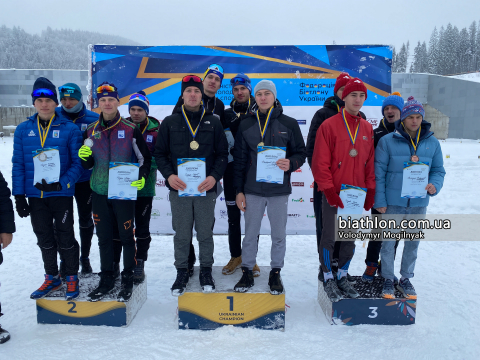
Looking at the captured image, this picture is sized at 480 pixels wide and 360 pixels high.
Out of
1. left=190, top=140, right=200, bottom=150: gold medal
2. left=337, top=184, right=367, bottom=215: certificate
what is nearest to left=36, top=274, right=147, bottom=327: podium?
left=190, top=140, right=200, bottom=150: gold medal

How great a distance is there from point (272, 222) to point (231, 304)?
32.0 inches

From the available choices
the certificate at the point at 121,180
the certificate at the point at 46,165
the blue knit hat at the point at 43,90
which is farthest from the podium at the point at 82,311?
the blue knit hat at the point at 43,90

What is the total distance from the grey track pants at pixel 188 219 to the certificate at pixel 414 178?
176cm

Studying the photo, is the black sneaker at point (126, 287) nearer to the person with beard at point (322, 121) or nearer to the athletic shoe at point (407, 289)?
the person with beard at point (322, 121)

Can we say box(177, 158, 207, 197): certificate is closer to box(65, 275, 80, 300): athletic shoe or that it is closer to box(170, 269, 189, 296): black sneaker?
box(170, 269, 189, 296): black sneaker

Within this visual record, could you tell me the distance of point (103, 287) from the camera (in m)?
2.75

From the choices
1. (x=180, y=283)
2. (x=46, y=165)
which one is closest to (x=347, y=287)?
(x=180, y=283)

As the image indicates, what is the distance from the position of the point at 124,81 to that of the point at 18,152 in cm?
246

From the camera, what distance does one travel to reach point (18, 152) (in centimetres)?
267

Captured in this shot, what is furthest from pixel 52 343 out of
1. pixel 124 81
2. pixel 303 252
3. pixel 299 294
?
pixel 124 81

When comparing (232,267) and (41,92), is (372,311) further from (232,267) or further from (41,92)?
(41,92)

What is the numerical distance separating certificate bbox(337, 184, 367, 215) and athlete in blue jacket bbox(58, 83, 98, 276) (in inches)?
101

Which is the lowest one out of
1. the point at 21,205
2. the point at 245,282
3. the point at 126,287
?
the point at 126,287

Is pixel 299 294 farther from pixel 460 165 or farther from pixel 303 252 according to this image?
pixel 460 165
